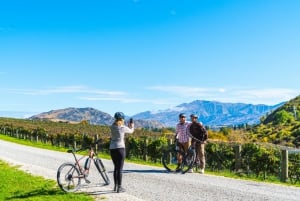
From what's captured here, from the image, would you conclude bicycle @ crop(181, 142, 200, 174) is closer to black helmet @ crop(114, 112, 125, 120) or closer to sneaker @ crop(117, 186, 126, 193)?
sneaker @ crop(117, 186, 126, 193)

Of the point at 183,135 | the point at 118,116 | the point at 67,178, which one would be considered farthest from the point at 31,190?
the point at 183,135

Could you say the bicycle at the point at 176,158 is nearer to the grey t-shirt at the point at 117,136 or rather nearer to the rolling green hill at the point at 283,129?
the grey t-shirt at the point at 117,136

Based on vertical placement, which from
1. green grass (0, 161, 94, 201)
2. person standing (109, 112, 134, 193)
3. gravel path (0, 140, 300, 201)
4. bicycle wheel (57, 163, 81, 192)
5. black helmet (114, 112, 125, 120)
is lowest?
green grass (0, 161, 94, 201)

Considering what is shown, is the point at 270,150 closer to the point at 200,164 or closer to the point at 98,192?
the point at 200,164

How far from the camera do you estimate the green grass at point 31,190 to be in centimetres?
1224

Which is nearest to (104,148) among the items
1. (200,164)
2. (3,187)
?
(200,164)

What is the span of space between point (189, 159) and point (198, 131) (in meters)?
1.31

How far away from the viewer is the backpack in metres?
18.0

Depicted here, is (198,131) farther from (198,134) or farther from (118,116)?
(118,116)

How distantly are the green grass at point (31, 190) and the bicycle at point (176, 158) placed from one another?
5.47 metres

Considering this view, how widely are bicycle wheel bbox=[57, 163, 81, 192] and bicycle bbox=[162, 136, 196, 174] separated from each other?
5.81 meters

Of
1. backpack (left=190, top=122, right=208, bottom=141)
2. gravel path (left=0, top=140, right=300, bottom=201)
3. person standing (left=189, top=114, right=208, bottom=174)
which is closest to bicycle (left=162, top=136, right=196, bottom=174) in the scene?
gravel path (left=0, top=140, right=300, bottom=201)

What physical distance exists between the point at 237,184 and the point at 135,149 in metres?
20.7

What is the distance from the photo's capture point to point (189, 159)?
17.7 meters
